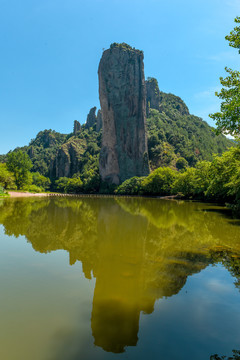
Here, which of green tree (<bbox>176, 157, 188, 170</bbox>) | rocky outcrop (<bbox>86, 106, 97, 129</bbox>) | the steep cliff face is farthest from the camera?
rocky outcrop (<bbox>86, 106, 97, 129</bbox>)

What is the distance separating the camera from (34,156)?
171 metres

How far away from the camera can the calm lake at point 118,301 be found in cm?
358

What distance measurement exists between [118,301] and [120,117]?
95.9 m

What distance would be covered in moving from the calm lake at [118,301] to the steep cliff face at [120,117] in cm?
8558

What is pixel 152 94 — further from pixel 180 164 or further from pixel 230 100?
pixel 230 100

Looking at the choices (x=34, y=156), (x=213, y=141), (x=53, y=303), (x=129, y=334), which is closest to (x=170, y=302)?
(x=129, y=334)

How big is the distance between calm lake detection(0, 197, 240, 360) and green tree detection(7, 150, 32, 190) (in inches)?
2712

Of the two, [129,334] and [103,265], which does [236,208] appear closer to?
[103,265]

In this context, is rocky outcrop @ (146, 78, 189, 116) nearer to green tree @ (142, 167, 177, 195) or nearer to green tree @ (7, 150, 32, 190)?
green tree @ (142, 167, 177, 195)

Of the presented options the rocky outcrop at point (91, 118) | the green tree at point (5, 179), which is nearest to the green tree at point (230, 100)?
the green tree at point (5, 179)

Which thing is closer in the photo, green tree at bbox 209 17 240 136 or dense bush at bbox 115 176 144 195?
green tree at bbox 209 17 240 136

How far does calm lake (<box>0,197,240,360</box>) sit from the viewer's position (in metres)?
3.58

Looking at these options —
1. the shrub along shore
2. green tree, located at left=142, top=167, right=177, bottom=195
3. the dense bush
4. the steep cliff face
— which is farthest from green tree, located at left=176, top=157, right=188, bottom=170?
green tree, located at left=142, top=167, right=177, bottom=195

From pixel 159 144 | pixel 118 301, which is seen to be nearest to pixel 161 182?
pixel 159 144
